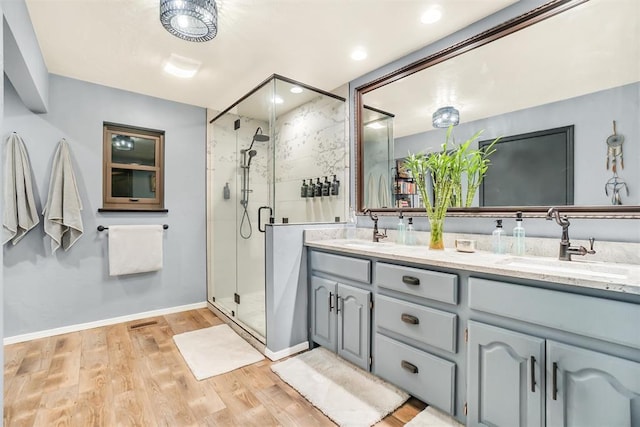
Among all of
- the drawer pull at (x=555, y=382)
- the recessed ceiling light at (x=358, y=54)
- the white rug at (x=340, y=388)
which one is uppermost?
the recessed ceiling light at (x=358, y=54)

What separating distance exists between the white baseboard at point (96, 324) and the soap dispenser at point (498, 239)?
3.10m

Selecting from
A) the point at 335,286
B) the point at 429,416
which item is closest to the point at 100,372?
the point at 335,286

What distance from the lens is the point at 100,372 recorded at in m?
2.06

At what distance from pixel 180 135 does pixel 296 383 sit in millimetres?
2865

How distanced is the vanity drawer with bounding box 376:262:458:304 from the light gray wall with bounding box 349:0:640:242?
25.0 inches

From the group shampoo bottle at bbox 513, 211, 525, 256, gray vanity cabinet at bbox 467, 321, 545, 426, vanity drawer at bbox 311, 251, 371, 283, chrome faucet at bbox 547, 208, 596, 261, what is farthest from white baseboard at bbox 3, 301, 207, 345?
chrome faucet at bbox 547, 208, 596, 261

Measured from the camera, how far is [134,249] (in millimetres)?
2975

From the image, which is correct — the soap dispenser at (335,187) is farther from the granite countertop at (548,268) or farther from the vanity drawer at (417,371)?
the vanity drawer at (417,371)

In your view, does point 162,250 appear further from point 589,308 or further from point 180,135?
point 589,308

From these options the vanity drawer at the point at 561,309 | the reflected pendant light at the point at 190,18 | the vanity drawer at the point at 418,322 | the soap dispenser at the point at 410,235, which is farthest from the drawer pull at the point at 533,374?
the reflected pendant light at the point at 190,18

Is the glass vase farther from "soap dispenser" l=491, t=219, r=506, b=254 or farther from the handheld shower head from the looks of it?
the handheld shower head

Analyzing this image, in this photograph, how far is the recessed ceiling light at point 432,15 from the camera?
5.97ft

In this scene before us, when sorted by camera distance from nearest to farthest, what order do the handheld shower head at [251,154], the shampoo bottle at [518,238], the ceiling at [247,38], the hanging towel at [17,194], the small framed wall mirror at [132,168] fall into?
the shampoo bottle at [518,238], the ceiling at [247,38], the hanging towel at [17,194], the handheld shower head at [251,154], the small framed wall mirror at [132,168]

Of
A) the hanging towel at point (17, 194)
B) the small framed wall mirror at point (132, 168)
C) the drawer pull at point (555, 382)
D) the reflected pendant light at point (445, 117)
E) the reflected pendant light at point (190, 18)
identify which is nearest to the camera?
the drawer pull at point (555, 382)
